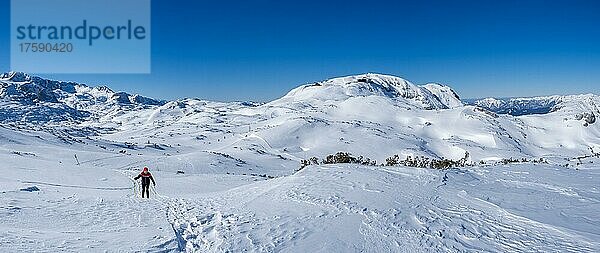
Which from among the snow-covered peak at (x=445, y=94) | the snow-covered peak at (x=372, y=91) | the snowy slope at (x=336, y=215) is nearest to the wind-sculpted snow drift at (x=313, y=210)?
the snowy slope at (x=336, y=215)

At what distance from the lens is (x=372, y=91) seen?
398 ft

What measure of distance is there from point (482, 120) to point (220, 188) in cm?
6067

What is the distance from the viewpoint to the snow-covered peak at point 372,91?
112 m

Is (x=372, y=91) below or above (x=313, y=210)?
above

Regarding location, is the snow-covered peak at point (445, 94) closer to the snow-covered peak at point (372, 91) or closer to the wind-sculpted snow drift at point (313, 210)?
the snow-covered peak at point (372, 91)

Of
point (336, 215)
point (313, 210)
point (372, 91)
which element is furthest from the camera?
point (372, 91)

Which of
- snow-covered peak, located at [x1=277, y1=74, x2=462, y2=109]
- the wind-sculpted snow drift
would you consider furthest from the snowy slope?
snow-covered peak, located at [x1=277, y1=74, x2=462, y2=109]

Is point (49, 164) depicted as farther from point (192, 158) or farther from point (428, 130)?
point (428, 130)

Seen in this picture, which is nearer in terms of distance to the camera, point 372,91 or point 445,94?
point 372,91

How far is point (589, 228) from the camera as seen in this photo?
30.5 ft

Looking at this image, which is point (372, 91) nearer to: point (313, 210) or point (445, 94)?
point (445, 94)

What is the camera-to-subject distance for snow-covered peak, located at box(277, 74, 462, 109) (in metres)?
112

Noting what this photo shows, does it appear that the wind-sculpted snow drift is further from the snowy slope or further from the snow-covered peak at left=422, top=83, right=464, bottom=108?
the snow-covered peak at left=422, top=83, right=464, bottom=108

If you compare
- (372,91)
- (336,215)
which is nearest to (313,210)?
(336,215)
